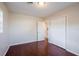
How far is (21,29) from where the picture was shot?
5.14m

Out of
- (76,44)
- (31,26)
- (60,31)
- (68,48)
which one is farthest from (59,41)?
(31,26)

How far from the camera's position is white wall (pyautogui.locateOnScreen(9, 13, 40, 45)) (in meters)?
4.71

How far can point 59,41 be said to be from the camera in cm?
448

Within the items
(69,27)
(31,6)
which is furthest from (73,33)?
(31,6)

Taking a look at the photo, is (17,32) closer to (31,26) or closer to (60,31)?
(31,26)

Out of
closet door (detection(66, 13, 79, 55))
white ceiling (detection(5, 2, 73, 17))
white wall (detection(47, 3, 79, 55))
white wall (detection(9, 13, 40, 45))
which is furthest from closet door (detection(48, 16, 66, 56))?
white wall (detection(9, 13, 40, 45))

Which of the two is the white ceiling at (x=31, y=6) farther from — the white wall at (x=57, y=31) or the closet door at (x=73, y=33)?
the white wall at (x=57, y=31)

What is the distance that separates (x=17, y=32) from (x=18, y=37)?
288mm

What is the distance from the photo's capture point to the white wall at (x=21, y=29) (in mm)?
4715

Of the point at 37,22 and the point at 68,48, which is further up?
the point at 37,22

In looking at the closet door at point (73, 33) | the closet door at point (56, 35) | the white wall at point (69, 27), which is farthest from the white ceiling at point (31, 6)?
the closet door at point (56, 35)

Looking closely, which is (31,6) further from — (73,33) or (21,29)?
(21,29)

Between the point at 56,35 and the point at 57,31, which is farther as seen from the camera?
the point at 56,35

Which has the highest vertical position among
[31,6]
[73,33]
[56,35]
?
[31,6]
